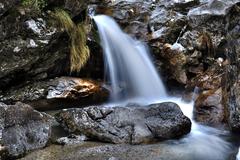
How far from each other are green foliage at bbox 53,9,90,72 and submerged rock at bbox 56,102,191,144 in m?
2.14

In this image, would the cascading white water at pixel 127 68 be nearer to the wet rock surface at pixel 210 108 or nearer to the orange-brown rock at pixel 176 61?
the orange-brown rock at pixel 176 61

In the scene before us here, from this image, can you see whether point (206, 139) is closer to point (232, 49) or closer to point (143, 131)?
point (143, 131)

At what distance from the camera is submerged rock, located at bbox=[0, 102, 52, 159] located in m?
6.28

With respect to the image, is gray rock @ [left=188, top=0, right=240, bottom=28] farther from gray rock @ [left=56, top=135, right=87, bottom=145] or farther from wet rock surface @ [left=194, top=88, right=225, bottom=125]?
gray rock @ [left=56, top=135, right=87, bottom=145]

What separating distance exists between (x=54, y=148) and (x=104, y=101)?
3.37 meters

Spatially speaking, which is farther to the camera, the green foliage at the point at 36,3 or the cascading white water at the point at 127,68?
the cascading white water at the point at 127,68

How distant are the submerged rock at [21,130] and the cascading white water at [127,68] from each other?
341 centimetres

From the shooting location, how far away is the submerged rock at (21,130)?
6281 mm

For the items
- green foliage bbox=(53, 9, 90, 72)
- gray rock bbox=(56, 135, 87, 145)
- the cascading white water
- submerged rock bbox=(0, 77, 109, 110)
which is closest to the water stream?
the cascading white water

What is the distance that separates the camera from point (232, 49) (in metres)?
8.53

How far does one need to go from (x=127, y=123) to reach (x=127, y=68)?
362cm

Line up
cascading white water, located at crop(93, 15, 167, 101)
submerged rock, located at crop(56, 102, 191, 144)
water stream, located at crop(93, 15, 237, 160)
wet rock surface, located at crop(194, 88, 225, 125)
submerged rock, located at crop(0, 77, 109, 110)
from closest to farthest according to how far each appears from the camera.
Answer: submerged rock, located at crop(56, 102, 191, 144) → wet rock surface, located at crop(194, 88, 225, 125) → submerged rock, located at crop(0, 77, 109, 110) → water stream, located at crop(93, 15, 237, 160) → cascading white water, located at crop(93, 15, 167, 101)

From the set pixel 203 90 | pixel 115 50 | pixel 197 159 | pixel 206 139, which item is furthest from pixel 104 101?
pixel 197 159

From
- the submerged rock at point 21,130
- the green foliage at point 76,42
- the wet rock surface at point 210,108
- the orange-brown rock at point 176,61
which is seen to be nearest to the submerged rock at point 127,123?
the submerged rock at point 21,130
